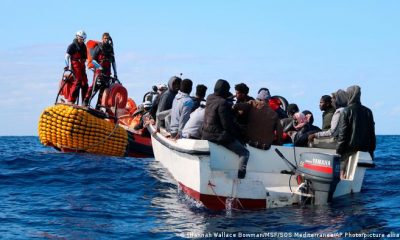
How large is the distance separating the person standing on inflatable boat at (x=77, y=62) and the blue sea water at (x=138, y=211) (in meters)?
3.77

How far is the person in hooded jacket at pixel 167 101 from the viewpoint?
12.9 m

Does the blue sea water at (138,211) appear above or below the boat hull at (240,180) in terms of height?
below

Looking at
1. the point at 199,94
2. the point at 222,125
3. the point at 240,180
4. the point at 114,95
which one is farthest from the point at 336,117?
the point at 114,95

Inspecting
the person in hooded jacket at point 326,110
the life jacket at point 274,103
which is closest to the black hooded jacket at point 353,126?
the person in hooded jacket at point 326,110

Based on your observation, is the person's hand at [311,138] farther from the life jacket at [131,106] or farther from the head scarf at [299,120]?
the life jacket at [131,106]

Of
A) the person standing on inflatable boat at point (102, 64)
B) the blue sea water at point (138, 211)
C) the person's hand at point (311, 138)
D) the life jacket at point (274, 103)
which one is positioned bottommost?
the blue sea water at point (138, 211)

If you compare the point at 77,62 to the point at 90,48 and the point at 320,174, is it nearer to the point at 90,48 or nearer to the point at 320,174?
the point at 90,48

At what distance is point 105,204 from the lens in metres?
9.84

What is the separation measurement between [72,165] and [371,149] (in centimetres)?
641

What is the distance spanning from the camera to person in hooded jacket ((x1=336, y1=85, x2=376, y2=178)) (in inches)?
407

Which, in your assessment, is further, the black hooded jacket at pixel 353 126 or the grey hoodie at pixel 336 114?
the grey hoodie at pixel 336 114

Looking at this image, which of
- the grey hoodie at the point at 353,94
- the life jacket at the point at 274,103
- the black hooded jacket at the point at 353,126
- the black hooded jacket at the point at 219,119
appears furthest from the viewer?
the life jacket at the point at 274,103

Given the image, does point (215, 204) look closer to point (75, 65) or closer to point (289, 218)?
point (289, 218)

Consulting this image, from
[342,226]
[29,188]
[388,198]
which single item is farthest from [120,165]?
[342,226]
